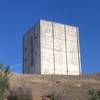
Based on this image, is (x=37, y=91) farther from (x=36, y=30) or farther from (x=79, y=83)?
(x=36, y=30)

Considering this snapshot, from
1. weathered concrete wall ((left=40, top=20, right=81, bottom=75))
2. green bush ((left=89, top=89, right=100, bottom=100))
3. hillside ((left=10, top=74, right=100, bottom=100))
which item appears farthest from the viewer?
weathered concrete wall ((left=40, top=20, right=81, bottom=75))

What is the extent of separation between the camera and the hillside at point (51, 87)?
4105cm

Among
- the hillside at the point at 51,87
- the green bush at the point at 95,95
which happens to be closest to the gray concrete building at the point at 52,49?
the hillside at the point at 51,87

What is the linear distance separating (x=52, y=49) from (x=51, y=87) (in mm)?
28648

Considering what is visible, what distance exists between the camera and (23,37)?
84.2 metres

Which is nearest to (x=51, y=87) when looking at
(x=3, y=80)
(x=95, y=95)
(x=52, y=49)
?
(x=95, y=95)

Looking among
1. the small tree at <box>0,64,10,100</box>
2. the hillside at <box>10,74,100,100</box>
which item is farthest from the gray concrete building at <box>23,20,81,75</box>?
the small tree at <box>0,64,10,100</box>

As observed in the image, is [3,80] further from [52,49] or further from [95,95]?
[52,49]

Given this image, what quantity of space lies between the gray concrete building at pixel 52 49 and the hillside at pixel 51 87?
1740 cm

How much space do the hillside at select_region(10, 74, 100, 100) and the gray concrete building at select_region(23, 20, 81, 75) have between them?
17.4m

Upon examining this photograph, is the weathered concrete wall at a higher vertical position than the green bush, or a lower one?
higher

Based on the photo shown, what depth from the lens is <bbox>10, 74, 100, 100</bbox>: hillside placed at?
41047 millimetres

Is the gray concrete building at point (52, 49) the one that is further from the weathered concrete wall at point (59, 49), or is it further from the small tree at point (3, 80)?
the small tree at point (3, 80)

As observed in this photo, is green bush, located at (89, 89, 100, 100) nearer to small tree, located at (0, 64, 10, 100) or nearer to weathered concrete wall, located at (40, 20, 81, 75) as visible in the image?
small tree, located at (0, 64, 10, 100)
